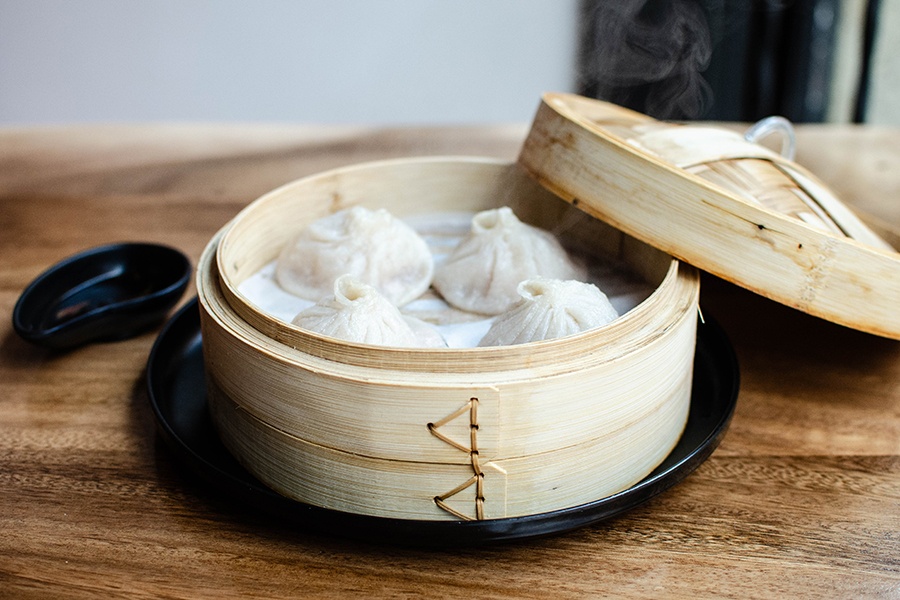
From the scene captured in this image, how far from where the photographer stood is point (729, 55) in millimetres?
2955

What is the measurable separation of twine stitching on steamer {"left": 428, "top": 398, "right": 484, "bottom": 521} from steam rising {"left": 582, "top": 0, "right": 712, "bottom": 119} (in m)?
1.89

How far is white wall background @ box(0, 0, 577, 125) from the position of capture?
3725mm

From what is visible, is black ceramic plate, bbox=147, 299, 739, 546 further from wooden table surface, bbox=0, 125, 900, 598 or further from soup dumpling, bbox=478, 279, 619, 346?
soup dumpling, bbox=478, 279, 619, 346

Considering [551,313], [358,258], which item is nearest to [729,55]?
[358,258]

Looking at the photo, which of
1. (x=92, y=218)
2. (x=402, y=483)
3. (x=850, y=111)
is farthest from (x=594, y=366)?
(x=850, y=111)

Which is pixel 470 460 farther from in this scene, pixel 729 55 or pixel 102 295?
pixel 729 55

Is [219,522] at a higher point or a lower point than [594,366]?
lower

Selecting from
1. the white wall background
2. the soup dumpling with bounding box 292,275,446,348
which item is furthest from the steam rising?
the soup dumpling with bounding box 292,275,446,348

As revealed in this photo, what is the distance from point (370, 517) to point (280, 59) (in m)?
3.24

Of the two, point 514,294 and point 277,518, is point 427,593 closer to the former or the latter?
point 277,518

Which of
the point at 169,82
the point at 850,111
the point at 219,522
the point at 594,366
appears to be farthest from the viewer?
the point at 169,82

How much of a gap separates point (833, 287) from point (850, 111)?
2.05 meters

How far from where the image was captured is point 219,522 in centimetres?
108

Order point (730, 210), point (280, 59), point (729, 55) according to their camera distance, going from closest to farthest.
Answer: point (730, 210)
point (729, 55)
point (280, 59)
